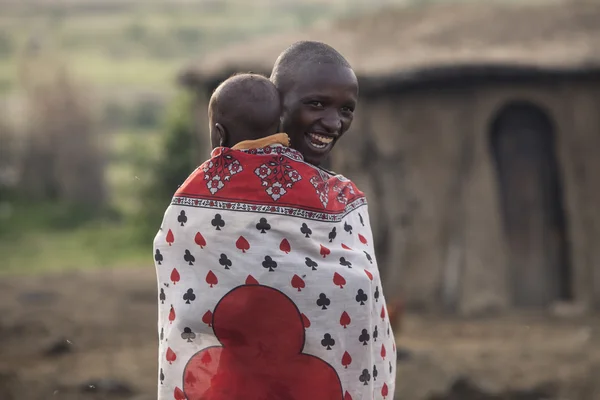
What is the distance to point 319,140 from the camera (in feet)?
10.6

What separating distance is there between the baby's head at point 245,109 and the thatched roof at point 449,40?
736cm

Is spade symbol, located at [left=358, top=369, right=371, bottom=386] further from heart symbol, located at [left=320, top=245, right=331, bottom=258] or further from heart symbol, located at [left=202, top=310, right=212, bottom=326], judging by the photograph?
heart symbol, located at [left=202, top=310, right=212, bottom=326]

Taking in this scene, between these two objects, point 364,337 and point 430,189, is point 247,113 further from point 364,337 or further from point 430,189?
point 430,189

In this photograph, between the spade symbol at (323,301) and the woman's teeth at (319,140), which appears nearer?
the spade symbol at (323,301)

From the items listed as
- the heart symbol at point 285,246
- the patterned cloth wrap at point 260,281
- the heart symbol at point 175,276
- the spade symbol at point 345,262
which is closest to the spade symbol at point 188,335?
the patterned cloth wrap at point 260,281

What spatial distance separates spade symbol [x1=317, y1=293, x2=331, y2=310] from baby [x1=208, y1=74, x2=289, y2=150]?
44cm

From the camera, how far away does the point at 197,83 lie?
37.5 feet

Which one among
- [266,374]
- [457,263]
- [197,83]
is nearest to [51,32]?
[197,83]

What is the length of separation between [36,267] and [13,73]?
51.6ft

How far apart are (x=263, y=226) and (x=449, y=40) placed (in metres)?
8.54

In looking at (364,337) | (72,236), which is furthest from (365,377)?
(72,236)

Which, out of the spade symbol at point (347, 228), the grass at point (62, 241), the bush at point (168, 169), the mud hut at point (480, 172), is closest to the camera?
the spade symbol at point (347, 228)

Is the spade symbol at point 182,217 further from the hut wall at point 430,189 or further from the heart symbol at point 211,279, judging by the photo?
the hut wall at point 430,189

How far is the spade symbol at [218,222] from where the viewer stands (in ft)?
9.81
